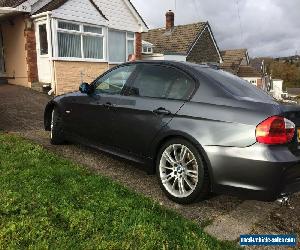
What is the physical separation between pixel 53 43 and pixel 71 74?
1546 millimetres

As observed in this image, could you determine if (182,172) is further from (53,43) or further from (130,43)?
(130,43)

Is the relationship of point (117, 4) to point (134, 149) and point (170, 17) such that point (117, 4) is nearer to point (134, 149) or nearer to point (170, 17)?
point (170, 17)

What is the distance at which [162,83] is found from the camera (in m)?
4.29

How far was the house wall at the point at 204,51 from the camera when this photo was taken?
29.4 metres

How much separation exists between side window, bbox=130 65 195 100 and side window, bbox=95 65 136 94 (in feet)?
0.83

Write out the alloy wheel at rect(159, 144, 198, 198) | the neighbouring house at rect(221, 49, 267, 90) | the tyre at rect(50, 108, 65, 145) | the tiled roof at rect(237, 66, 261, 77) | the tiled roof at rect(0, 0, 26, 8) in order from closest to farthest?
the alloy wheel at rect(159, 144, 198, 198)
the tyre at rect(50, 108, 65, 145)
the tiled roof at rect(0, 0, 26, 8)
the neighbouring house at rect(221, 49, 267, 90)
the tiled roof at rect(237, 66, 261, 77)

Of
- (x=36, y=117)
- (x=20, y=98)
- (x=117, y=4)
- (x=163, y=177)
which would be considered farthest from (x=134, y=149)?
(x=117, y=4)

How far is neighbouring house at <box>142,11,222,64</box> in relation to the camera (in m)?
28.6

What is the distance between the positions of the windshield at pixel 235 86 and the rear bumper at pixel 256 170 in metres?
0.69

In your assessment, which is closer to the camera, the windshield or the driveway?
the driveway

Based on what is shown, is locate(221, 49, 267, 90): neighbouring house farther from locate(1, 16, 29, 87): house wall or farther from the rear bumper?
the rear bumper

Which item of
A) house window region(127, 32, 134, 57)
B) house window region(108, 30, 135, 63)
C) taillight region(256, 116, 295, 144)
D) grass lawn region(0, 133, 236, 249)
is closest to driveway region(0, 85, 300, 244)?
grass lawn region(0, 133, 236, 249)

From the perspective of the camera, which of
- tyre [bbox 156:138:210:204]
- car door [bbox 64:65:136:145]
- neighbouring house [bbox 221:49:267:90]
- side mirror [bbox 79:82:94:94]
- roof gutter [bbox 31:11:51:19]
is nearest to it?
tyre [bbox 156:138:210:204]

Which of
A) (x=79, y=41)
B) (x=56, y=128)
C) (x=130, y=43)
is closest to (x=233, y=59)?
(x=130, y=43)
